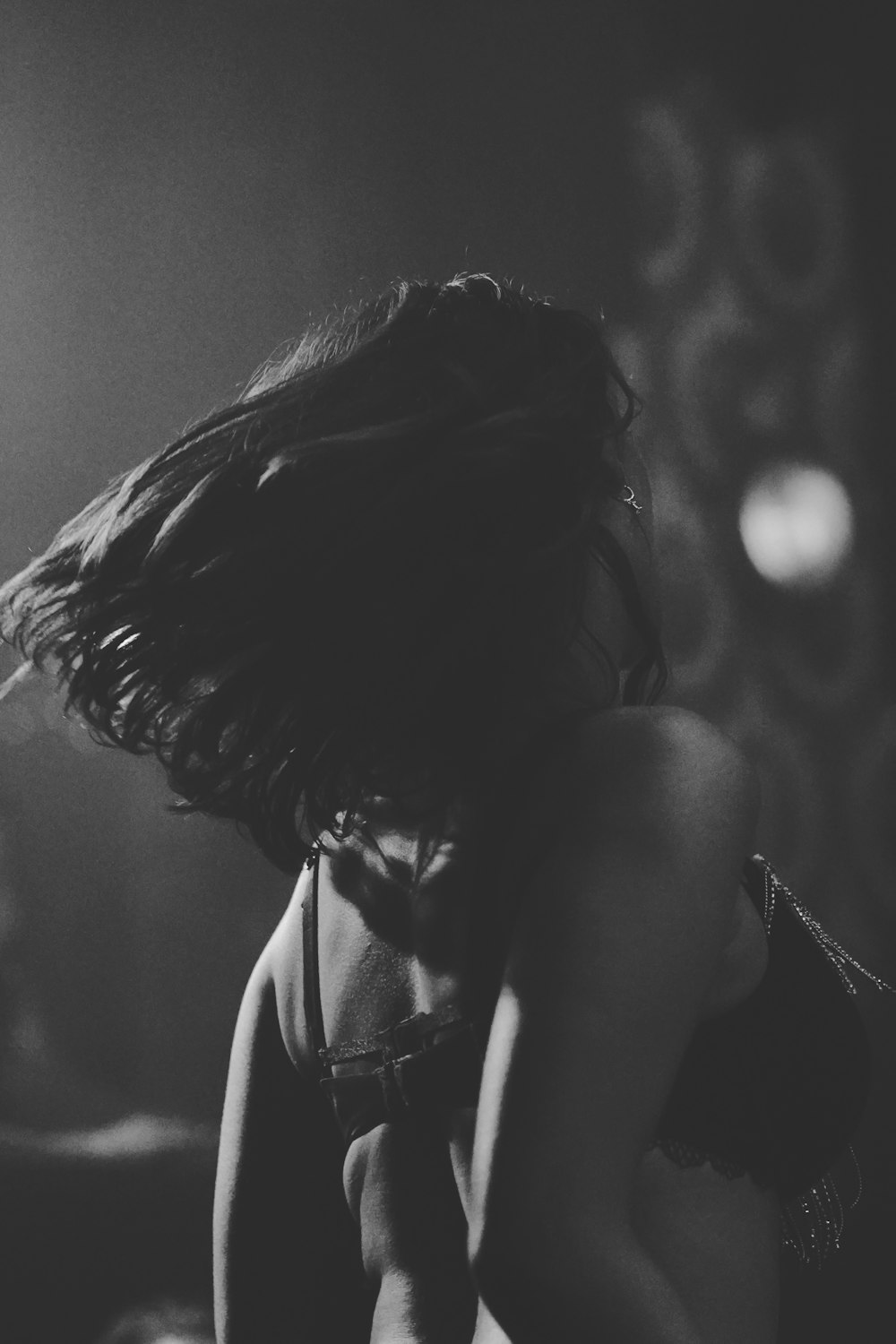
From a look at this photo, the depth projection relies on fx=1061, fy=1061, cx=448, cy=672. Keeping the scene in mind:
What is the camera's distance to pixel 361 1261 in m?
0.75

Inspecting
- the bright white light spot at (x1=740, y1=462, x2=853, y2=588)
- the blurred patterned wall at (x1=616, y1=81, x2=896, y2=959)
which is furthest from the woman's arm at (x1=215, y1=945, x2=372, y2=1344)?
the bright white light spot at (x1=740, y1=462, x2=853, y2=588)

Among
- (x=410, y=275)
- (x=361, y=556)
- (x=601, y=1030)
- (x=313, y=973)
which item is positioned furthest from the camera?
(x=410, y=275)

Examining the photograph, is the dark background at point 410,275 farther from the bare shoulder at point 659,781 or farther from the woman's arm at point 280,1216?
the bare shoulder at point 659,781

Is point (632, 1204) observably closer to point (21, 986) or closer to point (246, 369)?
point (21, 986)

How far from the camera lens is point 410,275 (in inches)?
54.0

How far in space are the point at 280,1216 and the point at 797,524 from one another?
1.05 m

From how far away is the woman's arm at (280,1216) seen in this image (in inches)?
29.0

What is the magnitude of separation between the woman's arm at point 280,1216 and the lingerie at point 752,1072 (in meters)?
0.09

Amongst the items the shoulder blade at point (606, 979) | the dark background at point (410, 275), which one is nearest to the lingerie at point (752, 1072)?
the shoulder blade at point (606, 979)

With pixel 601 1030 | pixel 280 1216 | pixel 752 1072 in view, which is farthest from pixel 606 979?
pixel 280 1216

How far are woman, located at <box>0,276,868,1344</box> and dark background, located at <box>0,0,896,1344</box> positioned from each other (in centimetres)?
69

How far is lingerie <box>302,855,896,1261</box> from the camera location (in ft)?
1.87

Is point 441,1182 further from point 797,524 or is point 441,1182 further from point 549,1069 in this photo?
point 797,524

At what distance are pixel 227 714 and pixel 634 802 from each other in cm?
24
